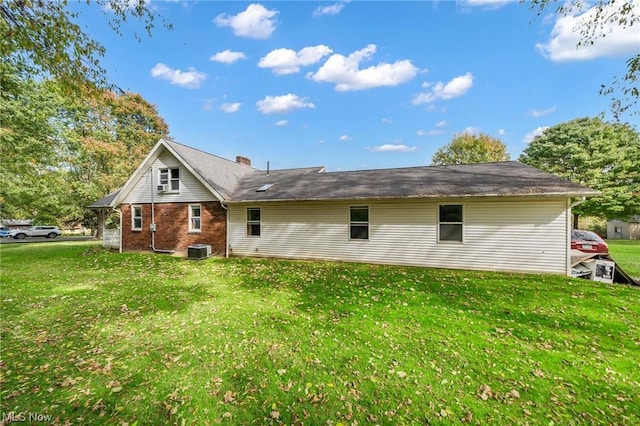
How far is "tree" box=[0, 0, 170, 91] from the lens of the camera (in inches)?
190

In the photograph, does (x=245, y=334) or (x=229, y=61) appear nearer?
(x=245, y=334)

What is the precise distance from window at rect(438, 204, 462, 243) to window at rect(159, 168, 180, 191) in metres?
12.5

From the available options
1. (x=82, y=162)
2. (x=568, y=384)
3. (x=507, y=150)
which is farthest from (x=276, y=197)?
(x=507, y=150)

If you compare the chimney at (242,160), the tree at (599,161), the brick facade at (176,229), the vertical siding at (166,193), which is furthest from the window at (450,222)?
the tree at (599,161)

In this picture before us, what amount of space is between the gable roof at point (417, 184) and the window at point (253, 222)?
2.47 feet

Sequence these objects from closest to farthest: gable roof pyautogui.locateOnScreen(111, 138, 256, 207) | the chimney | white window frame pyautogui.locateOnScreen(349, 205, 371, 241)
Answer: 1. white window frame pyautogui.locateOnScreen(349, 205, 371, 241)
2. gable roof pyautogui.locateOnScreen(111, 138, 256, 207)
3. the chimney

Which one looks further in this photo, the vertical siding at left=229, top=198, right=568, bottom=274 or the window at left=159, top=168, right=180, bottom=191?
the window at left=159, top=168, right=180, bottom=191

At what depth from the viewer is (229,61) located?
13961 mm

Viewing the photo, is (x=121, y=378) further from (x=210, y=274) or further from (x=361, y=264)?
(x=361, y=264)

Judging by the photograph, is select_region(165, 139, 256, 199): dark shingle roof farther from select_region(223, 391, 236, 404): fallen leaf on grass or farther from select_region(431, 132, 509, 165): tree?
select_region(431, 132, 509, 165): tree

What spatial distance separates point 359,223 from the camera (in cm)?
1148

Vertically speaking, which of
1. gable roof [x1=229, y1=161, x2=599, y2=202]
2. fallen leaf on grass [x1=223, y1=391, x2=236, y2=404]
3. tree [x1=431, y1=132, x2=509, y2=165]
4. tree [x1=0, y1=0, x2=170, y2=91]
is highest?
tree [x1=431, y1=132, x2=509, y2=165]

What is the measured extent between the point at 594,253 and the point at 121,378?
1465 cm

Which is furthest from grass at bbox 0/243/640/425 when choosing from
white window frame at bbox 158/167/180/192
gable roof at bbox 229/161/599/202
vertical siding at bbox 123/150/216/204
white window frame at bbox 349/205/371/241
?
white window frame at bbox 158/167/180/192
